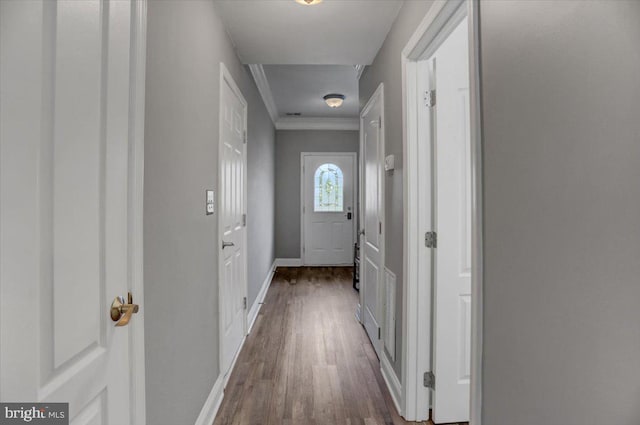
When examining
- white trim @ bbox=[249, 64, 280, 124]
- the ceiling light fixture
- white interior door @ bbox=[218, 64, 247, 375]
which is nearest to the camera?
the ceiling light fixture

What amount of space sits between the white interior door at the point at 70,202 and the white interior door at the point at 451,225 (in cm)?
147

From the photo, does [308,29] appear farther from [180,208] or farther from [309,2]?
[180,208]

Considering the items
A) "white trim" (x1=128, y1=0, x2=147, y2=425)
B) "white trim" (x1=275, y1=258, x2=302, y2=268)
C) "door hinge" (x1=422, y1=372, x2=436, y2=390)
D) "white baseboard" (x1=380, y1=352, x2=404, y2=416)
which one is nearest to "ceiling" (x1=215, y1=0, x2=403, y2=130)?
"white trim" (x1=128, y1=0, x2=147, y2=425)

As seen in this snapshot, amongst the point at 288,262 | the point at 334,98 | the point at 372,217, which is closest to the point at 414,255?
the point at 372,217

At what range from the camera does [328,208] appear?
636 centimetres

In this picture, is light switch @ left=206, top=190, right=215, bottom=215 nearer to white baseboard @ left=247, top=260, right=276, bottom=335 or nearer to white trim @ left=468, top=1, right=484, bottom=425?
white trim @ left=468, top=1, right=484, bottom=425

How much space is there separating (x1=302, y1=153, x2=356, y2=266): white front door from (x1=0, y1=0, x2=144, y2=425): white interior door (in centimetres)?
532

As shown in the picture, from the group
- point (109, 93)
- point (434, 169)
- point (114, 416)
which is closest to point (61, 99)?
point (109, 93)

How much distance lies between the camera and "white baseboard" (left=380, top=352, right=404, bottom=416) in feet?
6.69

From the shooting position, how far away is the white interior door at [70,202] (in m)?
0.60

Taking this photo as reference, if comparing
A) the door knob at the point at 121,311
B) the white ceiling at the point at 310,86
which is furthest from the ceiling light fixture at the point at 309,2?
the door knob at the point at 121,311

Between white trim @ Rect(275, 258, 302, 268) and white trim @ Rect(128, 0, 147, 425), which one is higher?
white trim @ Rect(128, 0, 147, 425)

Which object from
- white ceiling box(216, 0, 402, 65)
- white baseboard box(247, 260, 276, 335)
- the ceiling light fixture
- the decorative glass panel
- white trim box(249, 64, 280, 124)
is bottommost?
white baseboard box(247, 260, 276, 335)

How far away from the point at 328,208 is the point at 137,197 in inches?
211
